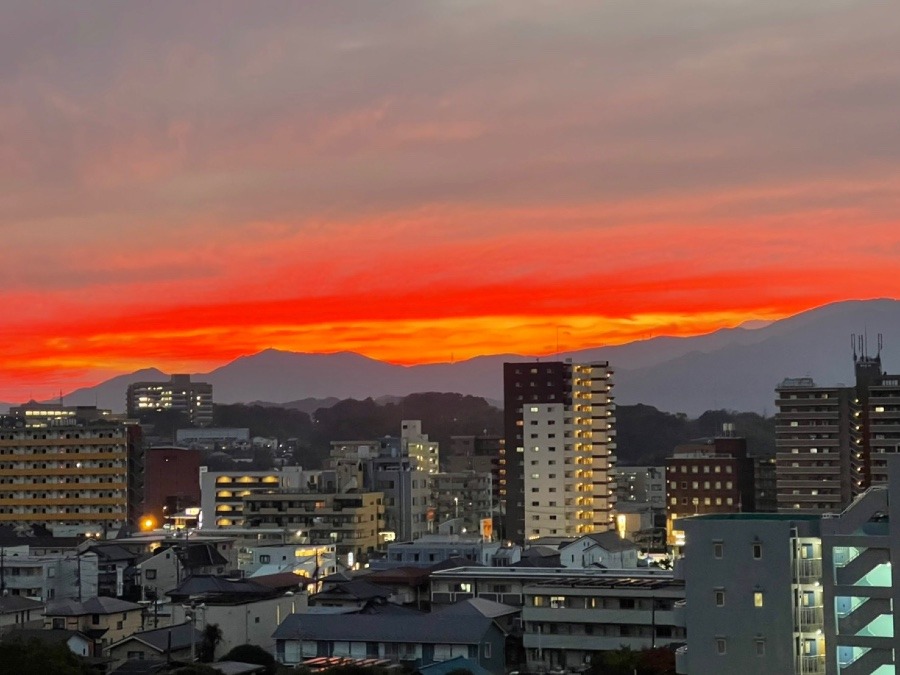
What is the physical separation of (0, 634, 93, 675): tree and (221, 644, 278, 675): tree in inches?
116

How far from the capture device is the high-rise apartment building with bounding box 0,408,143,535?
163ft

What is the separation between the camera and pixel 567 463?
51.7 metres

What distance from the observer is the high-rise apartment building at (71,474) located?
4969cm

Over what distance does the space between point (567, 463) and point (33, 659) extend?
3297 centimetres

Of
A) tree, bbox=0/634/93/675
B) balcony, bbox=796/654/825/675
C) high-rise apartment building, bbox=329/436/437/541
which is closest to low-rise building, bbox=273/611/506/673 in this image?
tree, bbox=0/634/93/675

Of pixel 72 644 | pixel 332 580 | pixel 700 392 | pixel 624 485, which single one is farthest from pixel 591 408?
pixel 700 392

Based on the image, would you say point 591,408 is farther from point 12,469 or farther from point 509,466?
point 12,469

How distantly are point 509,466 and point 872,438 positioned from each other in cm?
1277

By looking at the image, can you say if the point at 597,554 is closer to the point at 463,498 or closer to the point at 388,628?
the point at 388,628

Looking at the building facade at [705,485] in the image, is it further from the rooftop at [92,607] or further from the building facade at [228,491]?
the rooftop at [92,607]

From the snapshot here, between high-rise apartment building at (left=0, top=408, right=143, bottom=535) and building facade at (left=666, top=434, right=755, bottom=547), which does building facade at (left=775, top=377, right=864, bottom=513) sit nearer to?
building facade at (left=666, top=434, right=755, bottom=547)

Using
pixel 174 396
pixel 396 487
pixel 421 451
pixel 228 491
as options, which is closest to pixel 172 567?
pixel 228 491

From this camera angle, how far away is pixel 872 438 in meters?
50.0

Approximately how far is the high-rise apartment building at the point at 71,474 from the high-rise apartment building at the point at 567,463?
13.4 metres
